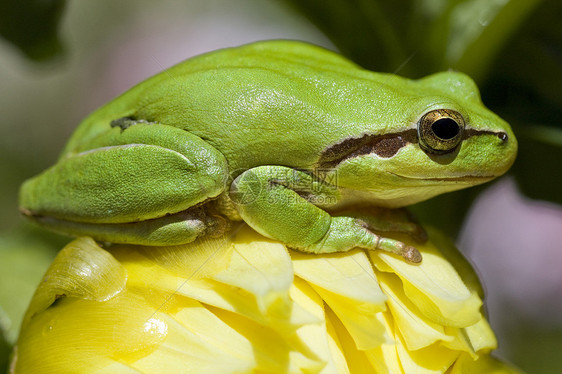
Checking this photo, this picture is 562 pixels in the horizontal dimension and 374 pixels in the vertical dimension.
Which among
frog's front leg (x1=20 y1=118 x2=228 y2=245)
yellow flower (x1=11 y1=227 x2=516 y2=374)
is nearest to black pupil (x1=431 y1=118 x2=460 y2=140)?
yellow flower (x1=11 y1=227 x2=516 y2=374)

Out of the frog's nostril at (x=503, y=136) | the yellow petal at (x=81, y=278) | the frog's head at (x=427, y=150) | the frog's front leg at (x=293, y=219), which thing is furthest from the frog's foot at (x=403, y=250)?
the yellow petal at (x=81, y=278)

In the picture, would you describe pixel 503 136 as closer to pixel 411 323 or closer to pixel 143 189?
pixel 411 323

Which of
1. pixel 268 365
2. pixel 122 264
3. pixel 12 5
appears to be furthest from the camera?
pixel 12 5

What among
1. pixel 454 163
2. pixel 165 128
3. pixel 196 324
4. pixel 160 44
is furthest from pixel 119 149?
pixel 160 44

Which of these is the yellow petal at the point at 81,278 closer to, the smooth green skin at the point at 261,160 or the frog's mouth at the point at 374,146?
the smooth green skin at the point at 261,160

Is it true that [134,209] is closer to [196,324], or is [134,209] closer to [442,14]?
[196,324]

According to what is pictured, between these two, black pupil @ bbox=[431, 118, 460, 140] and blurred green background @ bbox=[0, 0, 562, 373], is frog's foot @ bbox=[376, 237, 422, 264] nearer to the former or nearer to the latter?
black pupil @ bbox=[431, 118, 460, 140]
